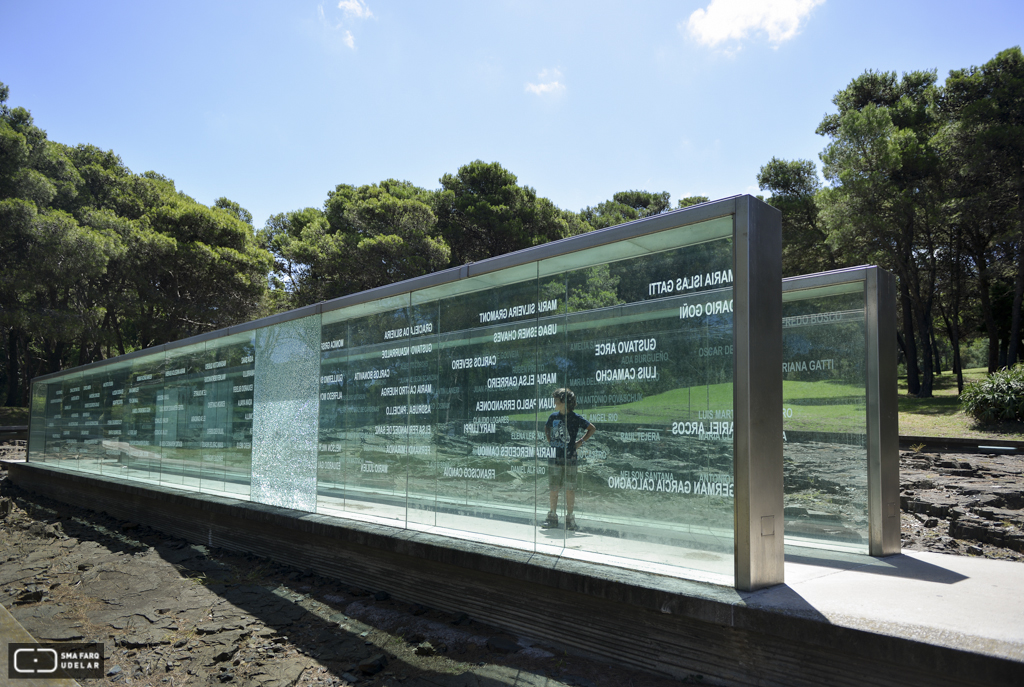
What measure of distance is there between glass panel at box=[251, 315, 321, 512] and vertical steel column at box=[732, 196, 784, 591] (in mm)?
4779

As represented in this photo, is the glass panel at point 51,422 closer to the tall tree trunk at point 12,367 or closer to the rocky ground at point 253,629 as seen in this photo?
the rocky ground at point 253,629

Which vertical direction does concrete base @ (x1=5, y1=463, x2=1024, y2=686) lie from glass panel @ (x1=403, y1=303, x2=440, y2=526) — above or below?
below

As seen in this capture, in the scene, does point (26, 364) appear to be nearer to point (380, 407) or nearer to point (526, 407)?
point (380, 407)

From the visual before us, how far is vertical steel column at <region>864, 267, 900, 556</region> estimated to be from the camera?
4.77m

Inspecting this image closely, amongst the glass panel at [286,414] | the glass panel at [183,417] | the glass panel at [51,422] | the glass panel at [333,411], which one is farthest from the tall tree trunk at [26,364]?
the glass panel at [333,411]

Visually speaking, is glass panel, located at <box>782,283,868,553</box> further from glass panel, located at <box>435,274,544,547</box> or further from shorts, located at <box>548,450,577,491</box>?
glass panel, located at <box>435,274,544,547</box>

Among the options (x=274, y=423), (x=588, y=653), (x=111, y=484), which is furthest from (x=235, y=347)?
(x=588, y=653)

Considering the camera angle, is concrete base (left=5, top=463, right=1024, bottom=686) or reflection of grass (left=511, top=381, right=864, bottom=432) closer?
concrete base (left=5, top=463, right=1024, bottom=686)

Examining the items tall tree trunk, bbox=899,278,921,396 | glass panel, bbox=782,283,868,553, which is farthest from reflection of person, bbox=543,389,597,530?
tall tree trunk, bbox=899,278,921,396

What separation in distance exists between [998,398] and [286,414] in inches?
650

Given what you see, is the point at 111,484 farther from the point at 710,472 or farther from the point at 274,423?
the point at 710,472

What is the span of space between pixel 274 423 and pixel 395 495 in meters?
2.36

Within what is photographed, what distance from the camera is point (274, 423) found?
7.52 meters

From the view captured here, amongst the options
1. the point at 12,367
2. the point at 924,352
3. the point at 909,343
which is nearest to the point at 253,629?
the point at 924,352
